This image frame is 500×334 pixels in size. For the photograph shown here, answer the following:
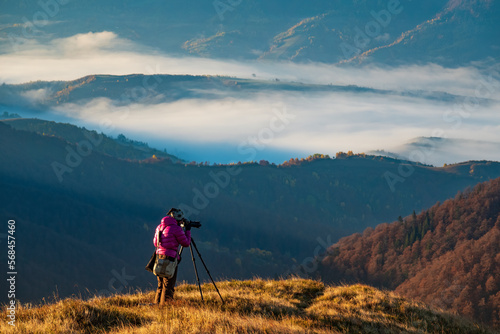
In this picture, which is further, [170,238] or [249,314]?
[170,238]

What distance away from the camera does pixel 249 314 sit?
16.1 m

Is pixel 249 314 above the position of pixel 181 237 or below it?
below

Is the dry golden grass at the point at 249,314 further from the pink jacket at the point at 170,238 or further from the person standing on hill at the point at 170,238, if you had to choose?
the pink jacket at the point at 170,238

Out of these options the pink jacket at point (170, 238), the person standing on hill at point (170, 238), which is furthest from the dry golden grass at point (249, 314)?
the pink jacket at point (170, 238)

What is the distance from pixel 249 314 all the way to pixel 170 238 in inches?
141

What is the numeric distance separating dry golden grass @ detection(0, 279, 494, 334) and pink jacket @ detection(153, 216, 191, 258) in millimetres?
1802

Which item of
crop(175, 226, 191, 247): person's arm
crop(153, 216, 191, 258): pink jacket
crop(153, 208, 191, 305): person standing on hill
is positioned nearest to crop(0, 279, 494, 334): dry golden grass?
crop(153, 208, 191, 305): person standing on hill

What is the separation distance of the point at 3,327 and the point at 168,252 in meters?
5.49

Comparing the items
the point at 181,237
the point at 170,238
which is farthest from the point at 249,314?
the point at 170,238

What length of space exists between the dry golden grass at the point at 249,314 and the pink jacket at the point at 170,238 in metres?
1.80

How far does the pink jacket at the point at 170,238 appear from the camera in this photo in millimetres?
16812

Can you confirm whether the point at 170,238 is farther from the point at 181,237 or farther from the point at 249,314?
the point at 249,314

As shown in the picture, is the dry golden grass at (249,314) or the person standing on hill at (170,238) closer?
the dry golden grass at (249,314)

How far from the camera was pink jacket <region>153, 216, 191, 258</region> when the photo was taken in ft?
55.2
